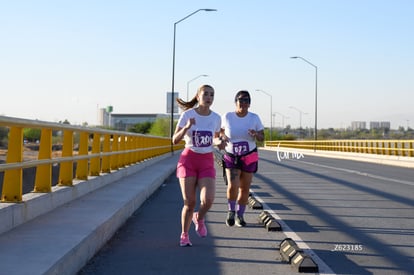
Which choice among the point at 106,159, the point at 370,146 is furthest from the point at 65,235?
the point at 370,146

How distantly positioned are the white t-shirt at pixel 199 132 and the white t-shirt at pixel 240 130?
4.54ft

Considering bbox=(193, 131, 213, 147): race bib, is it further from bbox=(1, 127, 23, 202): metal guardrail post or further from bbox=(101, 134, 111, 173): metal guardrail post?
bbox=(101, 134, 111, 173): metal guardrail post

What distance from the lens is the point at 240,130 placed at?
29.8 ft

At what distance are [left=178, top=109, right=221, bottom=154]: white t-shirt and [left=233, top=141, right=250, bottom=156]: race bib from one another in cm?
144

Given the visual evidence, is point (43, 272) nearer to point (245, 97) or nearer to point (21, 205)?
point (21, 205)

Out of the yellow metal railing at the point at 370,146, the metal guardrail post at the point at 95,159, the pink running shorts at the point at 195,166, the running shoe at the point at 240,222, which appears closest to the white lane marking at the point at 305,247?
the running shoe at the point at 240,222

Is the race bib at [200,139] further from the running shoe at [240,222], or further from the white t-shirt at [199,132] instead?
the running shoe at [240,222]

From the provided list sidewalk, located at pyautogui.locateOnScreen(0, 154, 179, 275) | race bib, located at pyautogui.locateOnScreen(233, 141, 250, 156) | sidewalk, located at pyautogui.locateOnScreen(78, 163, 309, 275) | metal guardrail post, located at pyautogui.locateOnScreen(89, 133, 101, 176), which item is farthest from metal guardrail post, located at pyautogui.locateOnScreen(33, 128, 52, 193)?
metal guardrail post, located at pyautogui.locateOnScreen(89, 133, 101, 176)

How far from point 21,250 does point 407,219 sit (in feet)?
21.3

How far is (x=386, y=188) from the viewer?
16.4 metres

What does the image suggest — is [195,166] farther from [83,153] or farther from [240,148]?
[83,153]

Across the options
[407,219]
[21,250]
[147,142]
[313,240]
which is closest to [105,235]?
[21,250]

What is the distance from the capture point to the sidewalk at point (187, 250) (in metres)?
6.52

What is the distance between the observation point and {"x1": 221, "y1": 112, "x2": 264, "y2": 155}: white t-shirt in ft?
29.8
